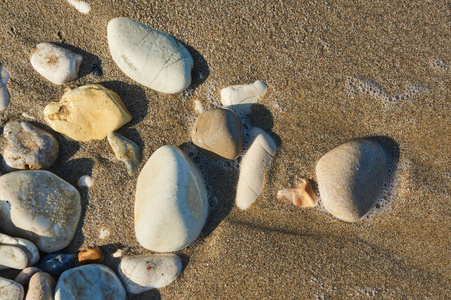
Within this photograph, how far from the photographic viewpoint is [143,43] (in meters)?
2.53

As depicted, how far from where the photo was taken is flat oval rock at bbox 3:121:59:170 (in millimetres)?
2512

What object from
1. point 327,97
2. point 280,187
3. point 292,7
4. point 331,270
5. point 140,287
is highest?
point 292,7

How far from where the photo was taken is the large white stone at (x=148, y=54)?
8.23 ft

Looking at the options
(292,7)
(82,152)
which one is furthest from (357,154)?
(82,152)

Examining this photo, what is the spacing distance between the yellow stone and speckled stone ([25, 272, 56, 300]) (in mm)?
1114

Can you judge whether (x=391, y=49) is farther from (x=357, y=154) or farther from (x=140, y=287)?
(x=140, y=287)

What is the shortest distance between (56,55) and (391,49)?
2.74 metres

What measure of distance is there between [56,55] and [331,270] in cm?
282

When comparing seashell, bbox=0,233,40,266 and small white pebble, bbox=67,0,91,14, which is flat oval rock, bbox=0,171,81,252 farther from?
small white pebble, bbox=67,0,91,14

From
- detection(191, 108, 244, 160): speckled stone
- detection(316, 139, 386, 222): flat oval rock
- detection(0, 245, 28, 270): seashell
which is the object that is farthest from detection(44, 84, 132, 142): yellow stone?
detection(316, 139, 386, 222): flat oval rock

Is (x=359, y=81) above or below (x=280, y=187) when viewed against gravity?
above

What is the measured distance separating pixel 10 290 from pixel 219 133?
1918 millimetres

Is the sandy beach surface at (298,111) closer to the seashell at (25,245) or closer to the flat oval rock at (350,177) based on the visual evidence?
the flat oval rock at (350,177)

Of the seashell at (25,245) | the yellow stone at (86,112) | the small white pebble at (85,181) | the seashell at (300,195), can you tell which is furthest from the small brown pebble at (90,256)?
the seashell at (300,195)
